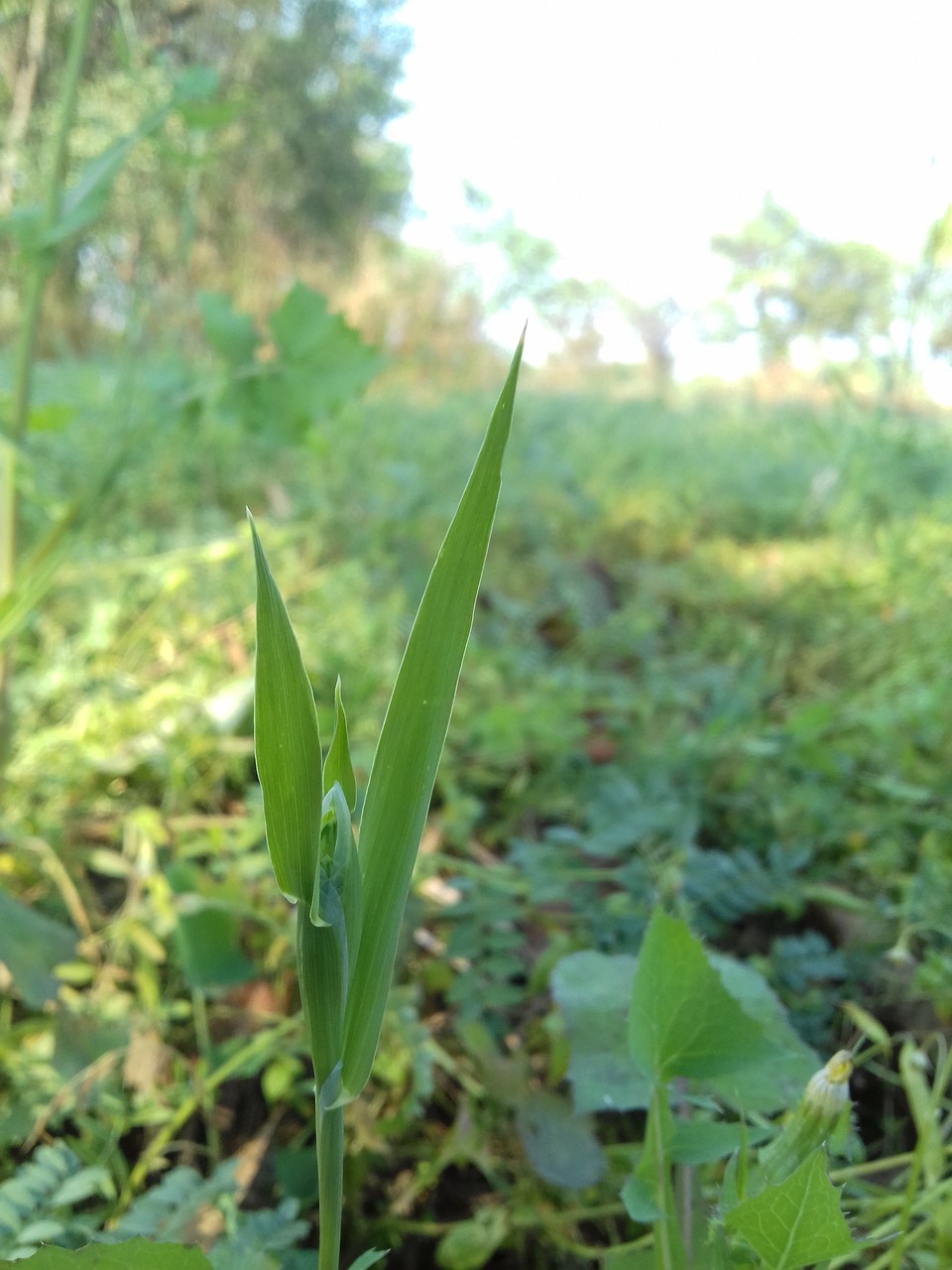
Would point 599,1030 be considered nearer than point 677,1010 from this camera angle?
No

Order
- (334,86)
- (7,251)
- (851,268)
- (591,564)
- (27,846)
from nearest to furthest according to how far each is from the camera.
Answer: (27,846)
(591,564)
(7,251)
(851,268)
(334,86)

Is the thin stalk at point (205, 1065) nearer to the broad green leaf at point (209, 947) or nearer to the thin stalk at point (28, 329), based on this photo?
the broad green leaf at point (209, 947)

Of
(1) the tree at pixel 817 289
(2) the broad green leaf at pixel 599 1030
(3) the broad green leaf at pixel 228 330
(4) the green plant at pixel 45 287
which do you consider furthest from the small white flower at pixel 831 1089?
(1) the tree at pixel 817 289

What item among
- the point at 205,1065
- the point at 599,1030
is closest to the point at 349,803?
A: the point at 599,1030

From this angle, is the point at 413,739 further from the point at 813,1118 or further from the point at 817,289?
the point at 817,289

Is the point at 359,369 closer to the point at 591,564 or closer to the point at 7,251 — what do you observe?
the point at 591,564

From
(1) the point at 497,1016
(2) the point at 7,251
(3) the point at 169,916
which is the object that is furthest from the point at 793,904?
(2) the point at 7,251
